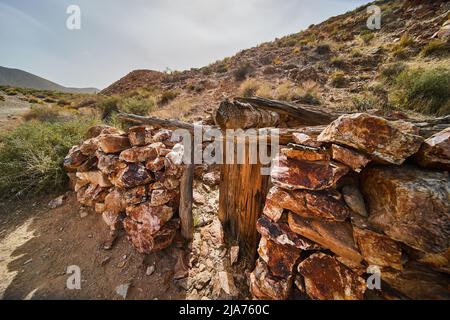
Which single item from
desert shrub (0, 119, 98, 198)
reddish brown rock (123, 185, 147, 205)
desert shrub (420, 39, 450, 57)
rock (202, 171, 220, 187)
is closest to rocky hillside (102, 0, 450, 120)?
desert shrub (420, 39, 450, 57)

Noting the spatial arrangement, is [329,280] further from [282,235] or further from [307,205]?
[307,205]

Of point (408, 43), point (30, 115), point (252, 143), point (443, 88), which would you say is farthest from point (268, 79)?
point (30, 115)

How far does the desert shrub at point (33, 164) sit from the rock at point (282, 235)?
3888mm

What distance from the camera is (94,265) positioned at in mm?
2094

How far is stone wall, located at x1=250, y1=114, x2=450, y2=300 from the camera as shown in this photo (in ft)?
3.05

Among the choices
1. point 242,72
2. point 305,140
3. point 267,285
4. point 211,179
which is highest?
point 242,72

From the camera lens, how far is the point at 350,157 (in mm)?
1140

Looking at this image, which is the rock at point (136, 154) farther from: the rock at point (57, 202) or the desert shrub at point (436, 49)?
the desert shrub at point (436, 49)

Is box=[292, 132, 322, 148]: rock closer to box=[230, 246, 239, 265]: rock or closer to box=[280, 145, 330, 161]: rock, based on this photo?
box=[280, 145, 330, 161]: rock

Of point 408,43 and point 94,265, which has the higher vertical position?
point 408,43

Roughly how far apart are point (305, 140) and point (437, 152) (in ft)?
2.39

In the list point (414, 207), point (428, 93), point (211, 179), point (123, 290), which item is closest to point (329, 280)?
point (414, 207)
